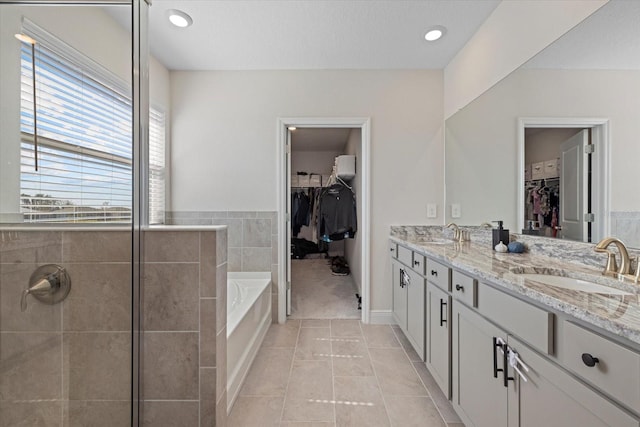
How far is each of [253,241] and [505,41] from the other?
253 cm

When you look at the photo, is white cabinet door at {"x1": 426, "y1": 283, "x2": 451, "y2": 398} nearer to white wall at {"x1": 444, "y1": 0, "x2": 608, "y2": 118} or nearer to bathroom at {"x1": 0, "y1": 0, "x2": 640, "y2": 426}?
bathroom at {"x1": 0, "y1": 0, "x2": 640, "y2": 426}

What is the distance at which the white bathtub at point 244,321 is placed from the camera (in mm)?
1540

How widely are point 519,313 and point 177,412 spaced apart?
4.68 ft

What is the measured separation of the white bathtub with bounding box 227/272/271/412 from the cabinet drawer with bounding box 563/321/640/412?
1490mm

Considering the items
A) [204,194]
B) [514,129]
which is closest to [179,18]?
[204,194]

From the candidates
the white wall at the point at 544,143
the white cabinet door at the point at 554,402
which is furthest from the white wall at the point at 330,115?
the white cabinet door at the point at 554,402

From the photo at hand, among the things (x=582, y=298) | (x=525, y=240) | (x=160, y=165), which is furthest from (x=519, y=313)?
(x=160, y=165)

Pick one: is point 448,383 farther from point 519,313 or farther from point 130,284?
point 130,284

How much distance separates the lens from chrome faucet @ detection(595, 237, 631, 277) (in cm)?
101

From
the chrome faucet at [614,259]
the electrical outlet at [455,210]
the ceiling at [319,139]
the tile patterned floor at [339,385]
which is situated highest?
the ceiling at [319,139]

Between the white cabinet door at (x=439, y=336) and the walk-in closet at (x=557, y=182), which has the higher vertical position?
the walk-in closet at (x=557, y=182)

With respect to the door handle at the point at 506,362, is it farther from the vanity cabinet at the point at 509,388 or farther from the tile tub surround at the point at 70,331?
the tile tub surround at the point at 70,331

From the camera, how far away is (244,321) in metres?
1.77

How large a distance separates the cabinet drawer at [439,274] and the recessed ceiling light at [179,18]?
7.88 feet
